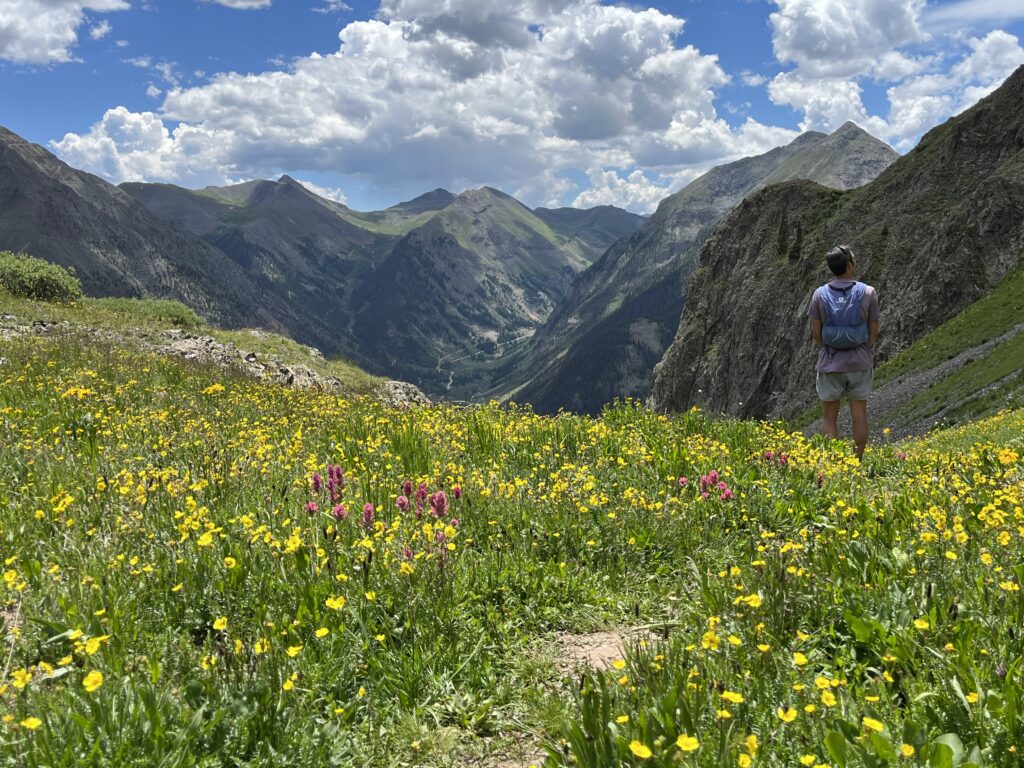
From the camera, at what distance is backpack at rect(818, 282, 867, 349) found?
10125 mm

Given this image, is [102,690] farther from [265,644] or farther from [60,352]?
[60,352]

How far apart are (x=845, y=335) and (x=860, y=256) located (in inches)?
2824

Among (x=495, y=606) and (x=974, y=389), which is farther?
(x=974, y=389)

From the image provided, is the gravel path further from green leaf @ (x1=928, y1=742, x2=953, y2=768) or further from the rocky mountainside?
green leaf @ (x1=928, y1=742, x2=953, y2=768)

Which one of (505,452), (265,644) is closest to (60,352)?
(505,452)

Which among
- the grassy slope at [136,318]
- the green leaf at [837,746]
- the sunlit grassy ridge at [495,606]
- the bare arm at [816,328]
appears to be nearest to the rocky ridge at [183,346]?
the grassy slope at [136,318]

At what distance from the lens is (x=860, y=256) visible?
71.8 metres

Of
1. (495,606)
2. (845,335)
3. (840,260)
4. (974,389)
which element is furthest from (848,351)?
(974,389)

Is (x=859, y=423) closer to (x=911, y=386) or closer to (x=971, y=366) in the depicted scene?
(x=971, y=366)

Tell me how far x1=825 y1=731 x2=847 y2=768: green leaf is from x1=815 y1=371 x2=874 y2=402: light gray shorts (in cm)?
875

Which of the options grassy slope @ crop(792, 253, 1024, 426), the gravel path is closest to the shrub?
the gravel path

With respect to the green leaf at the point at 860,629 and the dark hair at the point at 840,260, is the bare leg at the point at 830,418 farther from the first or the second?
the green leaf at the point at 860,629

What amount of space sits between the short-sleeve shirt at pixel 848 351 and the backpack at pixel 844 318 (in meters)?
0.06

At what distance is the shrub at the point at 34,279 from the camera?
32.9 meters
